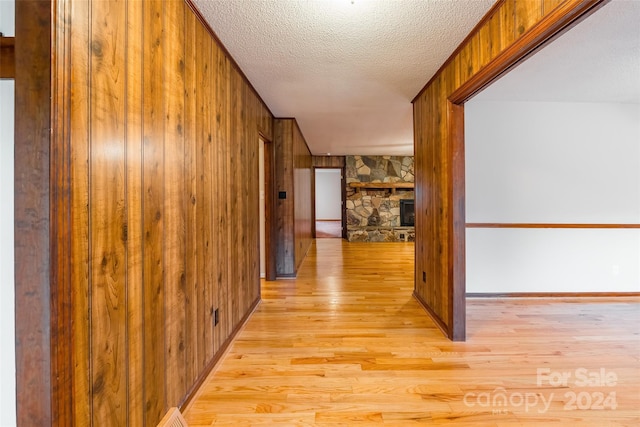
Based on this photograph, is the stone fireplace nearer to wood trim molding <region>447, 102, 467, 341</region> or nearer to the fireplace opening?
the fireplace opening

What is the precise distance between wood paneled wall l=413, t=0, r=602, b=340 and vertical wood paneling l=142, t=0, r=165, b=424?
179 cm

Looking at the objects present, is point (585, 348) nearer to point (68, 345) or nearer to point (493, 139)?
point (493, 139)

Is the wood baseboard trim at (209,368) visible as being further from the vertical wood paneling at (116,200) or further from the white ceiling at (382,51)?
the white ceiling at (382,51)

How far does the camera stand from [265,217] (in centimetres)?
382

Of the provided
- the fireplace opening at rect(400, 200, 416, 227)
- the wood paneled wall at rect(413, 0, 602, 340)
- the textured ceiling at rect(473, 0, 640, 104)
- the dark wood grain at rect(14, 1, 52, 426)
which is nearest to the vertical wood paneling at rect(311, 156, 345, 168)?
the fireplace opening at rect(400, 200, 416, 227)

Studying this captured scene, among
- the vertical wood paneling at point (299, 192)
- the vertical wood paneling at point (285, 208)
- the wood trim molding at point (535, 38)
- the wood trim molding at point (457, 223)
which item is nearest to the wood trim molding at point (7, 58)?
the wood trim molding at point (535, 38)

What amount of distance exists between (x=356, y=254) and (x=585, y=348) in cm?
373

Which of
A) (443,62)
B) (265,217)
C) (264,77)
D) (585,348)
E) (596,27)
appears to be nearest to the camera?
(596,27)

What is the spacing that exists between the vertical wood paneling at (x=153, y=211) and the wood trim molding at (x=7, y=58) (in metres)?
0.39

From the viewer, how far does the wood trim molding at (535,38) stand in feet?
3.67

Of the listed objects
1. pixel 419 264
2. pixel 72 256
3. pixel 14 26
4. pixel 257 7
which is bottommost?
pixel 419 264

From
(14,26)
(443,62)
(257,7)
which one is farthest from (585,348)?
(14,26)

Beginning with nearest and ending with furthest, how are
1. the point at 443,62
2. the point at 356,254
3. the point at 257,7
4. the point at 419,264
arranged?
1. the point at 257,7
2. the point at 443,62
3. the point at 419,264
4. the point at 356,254

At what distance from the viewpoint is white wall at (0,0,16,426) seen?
2.62 feet
